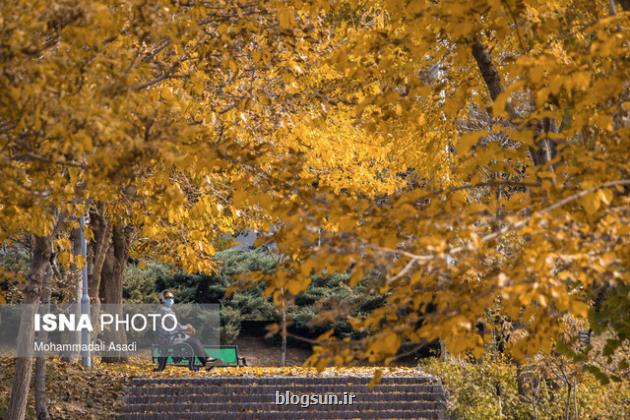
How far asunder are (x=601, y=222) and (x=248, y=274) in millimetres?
1723

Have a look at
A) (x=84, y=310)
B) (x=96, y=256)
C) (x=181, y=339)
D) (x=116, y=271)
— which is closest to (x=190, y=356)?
(x=181, y=339)

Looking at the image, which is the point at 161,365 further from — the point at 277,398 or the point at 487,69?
the point at 487,69

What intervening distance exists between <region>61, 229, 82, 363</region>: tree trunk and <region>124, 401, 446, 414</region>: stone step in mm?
3636

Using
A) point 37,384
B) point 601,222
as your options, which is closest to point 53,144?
point 601,222

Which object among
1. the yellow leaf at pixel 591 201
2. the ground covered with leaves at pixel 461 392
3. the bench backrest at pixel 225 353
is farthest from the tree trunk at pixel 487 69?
the bench backrest at pixel 225 353

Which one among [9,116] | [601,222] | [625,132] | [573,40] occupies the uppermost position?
[573,40]

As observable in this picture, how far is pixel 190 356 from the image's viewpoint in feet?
58.2

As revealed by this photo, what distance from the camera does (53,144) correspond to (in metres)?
5.46

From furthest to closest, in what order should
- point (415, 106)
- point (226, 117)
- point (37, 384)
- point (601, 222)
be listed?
point (37, 384) → point (226, 117) → point (415, 106) → point (601, 222)

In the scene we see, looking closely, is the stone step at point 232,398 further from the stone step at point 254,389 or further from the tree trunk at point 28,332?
the tree trunk at point 28,332

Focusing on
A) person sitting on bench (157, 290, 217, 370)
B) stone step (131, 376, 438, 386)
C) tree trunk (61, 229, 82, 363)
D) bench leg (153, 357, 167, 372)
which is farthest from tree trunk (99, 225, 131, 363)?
stone step (131, 376, 438, 386)

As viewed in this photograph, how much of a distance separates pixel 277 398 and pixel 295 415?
0.45 metres

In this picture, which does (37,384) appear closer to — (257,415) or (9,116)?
(257,415)

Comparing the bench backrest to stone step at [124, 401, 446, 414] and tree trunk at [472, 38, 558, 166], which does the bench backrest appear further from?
tree trunk at [472, 38, 558, 166]
